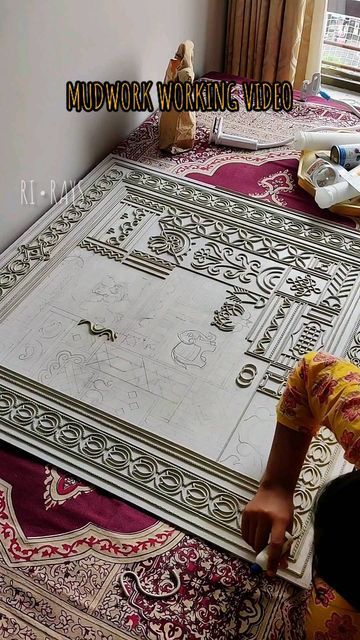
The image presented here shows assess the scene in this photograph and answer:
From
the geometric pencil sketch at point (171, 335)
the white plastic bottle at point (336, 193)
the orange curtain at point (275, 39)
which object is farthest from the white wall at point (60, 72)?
the white plastic bottle at point (336, 193)

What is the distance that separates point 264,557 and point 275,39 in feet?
6.82

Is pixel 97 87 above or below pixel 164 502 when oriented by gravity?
above

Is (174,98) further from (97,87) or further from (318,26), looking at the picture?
(318,26)

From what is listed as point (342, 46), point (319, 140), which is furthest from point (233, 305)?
point (342, 46)

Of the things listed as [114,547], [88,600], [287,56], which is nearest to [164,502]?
[114,547]

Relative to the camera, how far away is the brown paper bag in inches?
82.0

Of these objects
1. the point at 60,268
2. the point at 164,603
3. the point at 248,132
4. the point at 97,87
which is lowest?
the point at 164,603

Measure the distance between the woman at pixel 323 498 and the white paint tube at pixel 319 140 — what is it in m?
1.23

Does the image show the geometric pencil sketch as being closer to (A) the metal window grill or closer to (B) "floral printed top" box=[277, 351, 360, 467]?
(B) "floral printed top" box=[277, 351, 360, 467]

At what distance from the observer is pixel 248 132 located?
7.45 feet

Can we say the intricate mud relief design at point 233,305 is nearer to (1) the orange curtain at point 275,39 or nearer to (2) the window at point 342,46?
(1) the orange curtain at point 275,39

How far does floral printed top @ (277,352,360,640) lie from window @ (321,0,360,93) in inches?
83.7

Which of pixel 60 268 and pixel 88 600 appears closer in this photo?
pixel 88 600

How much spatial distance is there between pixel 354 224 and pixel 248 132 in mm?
559
